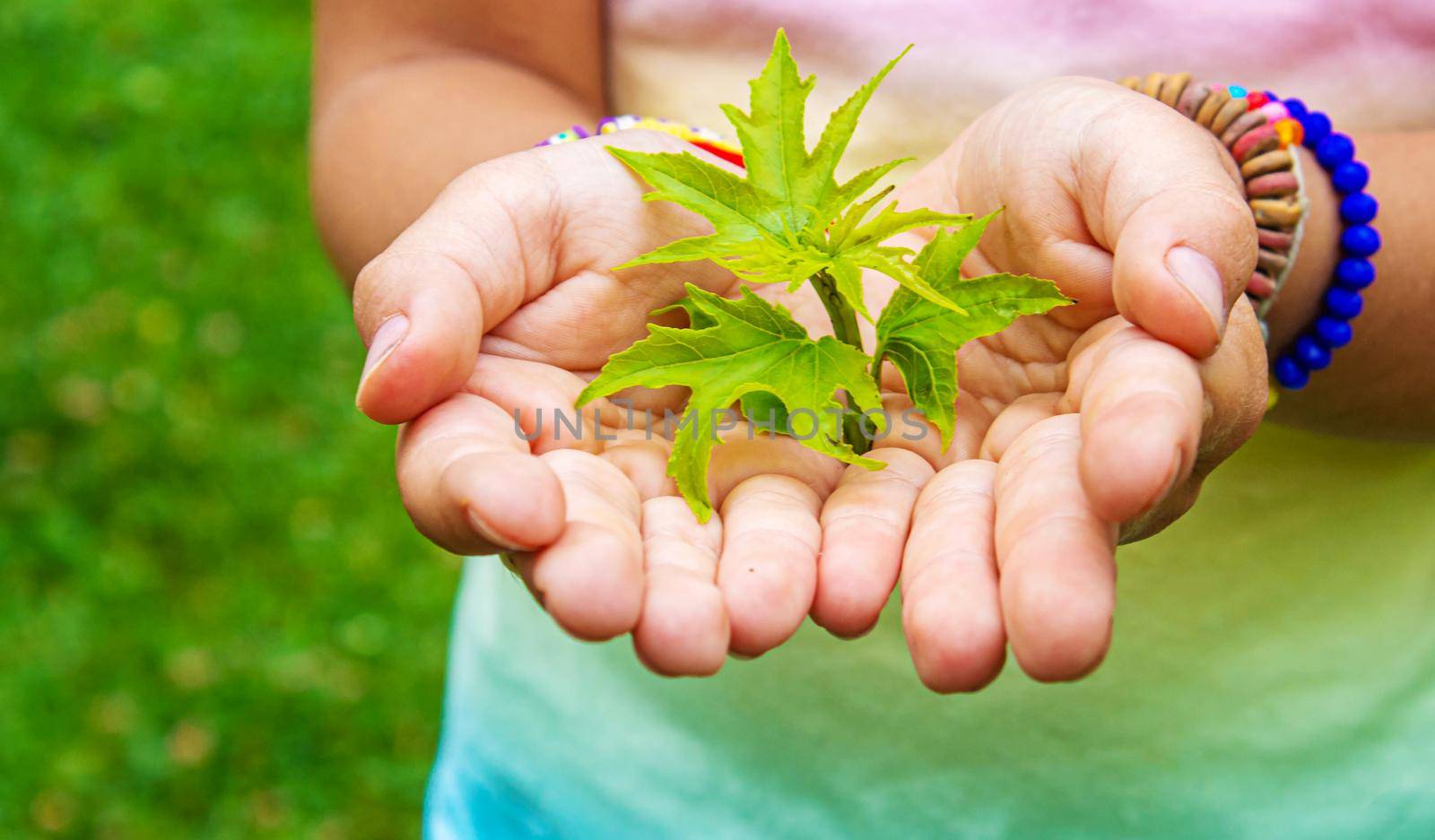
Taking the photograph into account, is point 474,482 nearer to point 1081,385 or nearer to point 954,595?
point 954,595

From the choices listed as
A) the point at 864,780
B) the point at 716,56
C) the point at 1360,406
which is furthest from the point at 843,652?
the point at 716,56

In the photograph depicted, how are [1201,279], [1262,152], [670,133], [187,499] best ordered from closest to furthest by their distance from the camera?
[1201,279]
[1262,152]
[670,133]
[187,499]

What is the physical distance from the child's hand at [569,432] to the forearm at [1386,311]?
2.48 ft

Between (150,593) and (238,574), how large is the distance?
28 centimetres

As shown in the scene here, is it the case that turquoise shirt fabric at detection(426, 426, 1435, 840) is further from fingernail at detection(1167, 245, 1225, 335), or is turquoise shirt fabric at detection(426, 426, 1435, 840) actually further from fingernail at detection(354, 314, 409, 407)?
fingernail at detection(354, 314, 409, 407)

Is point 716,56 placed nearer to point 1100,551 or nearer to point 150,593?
point 1100,551

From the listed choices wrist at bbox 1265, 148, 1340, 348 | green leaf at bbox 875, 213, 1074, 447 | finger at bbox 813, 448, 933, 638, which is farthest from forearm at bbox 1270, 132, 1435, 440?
finger at bbox 813, 448, 933, 638

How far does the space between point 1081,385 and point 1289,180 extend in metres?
0.51

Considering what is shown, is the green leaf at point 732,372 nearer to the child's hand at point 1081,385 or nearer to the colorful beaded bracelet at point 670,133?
the child's hand at point 1081,385

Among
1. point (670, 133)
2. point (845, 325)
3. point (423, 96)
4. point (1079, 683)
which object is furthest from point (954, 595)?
point (423, 96)

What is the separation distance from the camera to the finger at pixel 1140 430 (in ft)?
4.52

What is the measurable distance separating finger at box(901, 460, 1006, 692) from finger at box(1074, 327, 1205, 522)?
17 centimetres

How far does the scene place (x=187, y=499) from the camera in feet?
14.9

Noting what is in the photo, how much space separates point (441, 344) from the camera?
1626 mm
